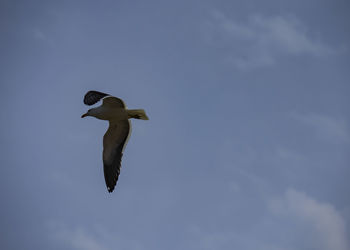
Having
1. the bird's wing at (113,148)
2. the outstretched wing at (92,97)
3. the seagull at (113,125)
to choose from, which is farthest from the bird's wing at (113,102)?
the bird's wing at (113,148)

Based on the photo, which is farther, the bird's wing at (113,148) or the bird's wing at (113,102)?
the bird's wing at (113,148)

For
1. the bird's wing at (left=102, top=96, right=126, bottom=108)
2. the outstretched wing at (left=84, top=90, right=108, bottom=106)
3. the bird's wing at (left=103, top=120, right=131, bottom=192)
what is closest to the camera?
the outstretched wing at (left=84, top=90, right=108, bottom=106)


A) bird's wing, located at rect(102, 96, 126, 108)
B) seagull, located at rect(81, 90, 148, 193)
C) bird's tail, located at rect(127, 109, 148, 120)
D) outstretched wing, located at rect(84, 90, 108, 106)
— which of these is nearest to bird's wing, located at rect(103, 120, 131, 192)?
seagull, located at rect(81, 90, 148, 193)

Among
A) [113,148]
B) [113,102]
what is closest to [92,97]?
[113,102]

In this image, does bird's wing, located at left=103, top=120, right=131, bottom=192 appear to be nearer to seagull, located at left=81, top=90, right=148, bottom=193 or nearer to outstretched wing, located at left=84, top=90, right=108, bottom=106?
seagull, located at left=81, top=90, right=148, bottom=193

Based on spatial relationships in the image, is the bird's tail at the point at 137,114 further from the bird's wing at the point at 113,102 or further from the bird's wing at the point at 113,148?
the bird's wing at the point at 113,148

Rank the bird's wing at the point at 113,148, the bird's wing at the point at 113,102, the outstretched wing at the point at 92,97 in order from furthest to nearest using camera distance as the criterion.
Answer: the bird's wing at the point at 113,148 < the bird's wing at the point at 113,102 < the outstretched wing at the point at 92,97

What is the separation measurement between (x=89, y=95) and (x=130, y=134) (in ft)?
5.35

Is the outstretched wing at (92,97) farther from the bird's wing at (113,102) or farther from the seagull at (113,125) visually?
the bird's wing at (113,102)

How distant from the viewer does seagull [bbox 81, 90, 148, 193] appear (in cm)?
1262

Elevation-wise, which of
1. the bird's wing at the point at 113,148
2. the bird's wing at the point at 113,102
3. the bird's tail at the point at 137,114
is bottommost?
the bird's wing at the point at 113,148

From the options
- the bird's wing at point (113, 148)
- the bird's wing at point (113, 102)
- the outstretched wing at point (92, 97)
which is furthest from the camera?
the bird's wing at point (113, 148)

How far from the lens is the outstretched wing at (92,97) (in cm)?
1248

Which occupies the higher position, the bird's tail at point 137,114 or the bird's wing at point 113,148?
the bird's tail at point 137,114
